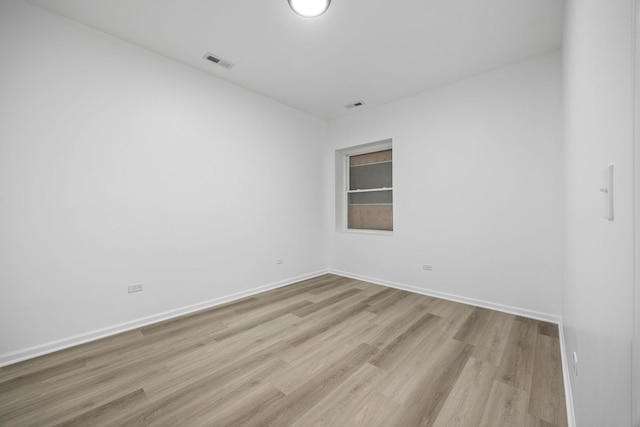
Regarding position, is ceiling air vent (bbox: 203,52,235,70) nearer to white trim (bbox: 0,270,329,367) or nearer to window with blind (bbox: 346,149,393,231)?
window with blind (bbox: 346,149,393,231)

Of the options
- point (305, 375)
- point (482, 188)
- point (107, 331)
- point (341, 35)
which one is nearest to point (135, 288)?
point (107, 331)

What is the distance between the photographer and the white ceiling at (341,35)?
219 centimetres

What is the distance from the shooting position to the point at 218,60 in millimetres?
2975

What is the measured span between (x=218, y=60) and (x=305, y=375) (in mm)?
3401

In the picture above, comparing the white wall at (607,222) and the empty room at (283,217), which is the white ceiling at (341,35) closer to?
the empty room at (283,217)

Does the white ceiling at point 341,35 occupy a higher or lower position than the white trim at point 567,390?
higher

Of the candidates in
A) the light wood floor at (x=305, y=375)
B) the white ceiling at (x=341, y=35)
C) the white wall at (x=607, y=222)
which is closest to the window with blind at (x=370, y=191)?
the white ceiling at (x=341, y=35)

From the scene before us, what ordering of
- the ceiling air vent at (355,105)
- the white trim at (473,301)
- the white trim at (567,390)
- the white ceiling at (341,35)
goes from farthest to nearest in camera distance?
1. the ceiling air vent at (355,105)
2. the white trim at (473,301)
3. the white ceiling at (341,35)
4. the white trim at (567,390)

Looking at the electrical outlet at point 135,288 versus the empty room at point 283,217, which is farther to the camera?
the electrical outlet at point 135,288

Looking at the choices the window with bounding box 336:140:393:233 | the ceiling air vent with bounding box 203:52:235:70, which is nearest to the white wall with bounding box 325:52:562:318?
the window with bounding box 336:140:393:233

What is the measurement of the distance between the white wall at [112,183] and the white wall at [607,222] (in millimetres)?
3379

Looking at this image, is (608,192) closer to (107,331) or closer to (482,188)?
(482,188)

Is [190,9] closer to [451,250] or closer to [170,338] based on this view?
[170,338]

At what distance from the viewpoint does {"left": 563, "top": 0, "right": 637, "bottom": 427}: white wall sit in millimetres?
568
